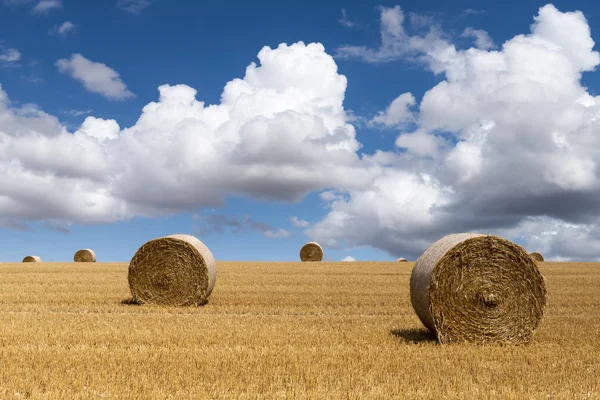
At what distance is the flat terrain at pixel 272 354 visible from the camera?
6.57 m

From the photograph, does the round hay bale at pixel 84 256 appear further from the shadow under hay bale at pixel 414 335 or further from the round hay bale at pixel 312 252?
the shadow under hay bale at pixel 414 335

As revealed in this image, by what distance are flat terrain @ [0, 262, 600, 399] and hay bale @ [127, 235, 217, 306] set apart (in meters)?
0.61

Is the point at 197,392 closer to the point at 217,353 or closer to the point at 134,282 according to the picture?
the point at 217,353

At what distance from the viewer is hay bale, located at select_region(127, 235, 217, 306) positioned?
14.9 meters

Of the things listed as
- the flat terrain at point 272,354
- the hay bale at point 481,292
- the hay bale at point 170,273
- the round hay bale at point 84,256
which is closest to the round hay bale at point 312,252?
the round hay bale at point 84,256

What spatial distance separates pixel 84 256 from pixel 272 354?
29.5 meters

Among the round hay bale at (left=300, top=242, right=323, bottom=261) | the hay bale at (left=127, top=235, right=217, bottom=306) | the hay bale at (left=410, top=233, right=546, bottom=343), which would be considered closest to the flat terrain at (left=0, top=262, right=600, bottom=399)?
the hay bale at (left=410, top=233, right=546, bottom=343)

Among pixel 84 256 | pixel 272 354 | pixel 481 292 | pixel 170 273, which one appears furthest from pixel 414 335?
pixel 84 256

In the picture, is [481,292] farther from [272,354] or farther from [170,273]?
[170,273]

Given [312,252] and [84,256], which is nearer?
[312,252]

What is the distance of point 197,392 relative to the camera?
249 inches

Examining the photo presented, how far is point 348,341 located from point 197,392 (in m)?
3.65

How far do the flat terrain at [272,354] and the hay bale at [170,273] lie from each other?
610 millimetres

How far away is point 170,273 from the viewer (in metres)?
15.0
